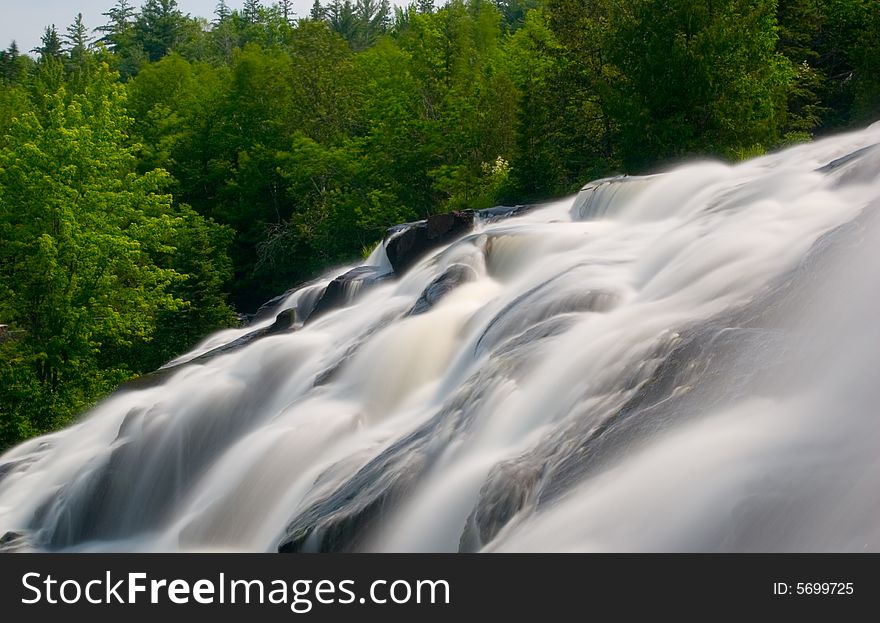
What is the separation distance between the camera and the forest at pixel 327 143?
3097 cm

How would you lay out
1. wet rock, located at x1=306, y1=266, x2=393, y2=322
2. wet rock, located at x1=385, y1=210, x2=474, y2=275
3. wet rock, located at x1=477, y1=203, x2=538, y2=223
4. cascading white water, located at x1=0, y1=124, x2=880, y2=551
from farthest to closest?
1. wet rock, located at x1=477, y1=203, x2=538, y2=223
2. wet rock, located at x1=385, y1=210, x2=474, y2=275
3. wet rock, located at x1=306, y1=266, x2=393, y2=322
4. cascading white water, located at x1=0, y1=124, x2=880, y2=551

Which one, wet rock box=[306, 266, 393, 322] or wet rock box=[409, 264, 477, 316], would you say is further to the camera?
wet rock box=[306, 266, 393, 322]

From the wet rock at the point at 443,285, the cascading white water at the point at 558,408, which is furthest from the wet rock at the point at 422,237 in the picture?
the wet rock at the point at 443,285

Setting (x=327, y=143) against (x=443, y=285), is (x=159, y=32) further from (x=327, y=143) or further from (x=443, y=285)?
(x=443, y=285)

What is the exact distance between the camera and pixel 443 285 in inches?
648

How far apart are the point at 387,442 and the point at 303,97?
4057 cm

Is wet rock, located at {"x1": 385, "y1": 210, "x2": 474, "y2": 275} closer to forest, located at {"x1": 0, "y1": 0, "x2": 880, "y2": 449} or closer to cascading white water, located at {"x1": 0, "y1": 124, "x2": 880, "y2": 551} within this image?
cascading white water, located at {"x1": 0, "y1": 124, "x2": 880, "y2": 551}

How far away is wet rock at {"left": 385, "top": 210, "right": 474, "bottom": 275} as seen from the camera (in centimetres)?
2153

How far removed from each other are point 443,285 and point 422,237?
5.68 metres

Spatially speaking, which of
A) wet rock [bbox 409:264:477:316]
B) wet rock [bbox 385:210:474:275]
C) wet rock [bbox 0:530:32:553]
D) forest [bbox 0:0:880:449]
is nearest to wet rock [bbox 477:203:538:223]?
wet rock [bbox 385:210:474:275]

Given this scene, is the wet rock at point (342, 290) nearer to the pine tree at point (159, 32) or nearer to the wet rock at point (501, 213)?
the wet rock at point (501, 213)

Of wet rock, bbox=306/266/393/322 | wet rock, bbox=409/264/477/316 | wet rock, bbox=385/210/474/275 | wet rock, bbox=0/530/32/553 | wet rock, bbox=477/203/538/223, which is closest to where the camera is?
wet rock, bbox=0/530/32/553

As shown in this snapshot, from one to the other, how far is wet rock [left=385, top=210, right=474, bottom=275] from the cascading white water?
162cm

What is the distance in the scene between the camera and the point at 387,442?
1220cm
